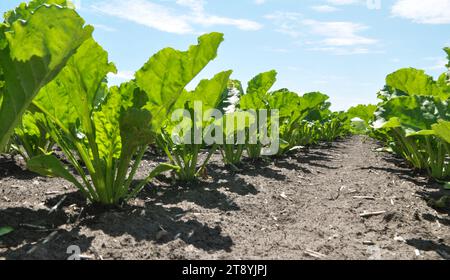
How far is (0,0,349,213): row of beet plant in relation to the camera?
121 cm

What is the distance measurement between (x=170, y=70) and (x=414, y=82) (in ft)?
6.08

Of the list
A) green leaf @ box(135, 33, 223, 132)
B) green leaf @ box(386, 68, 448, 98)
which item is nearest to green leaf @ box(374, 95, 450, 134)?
green leaf @ box(386, 68, 448, 98)

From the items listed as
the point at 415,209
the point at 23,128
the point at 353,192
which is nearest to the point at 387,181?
the point at 353,192

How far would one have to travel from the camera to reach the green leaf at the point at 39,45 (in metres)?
1.20

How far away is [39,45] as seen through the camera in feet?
3.92

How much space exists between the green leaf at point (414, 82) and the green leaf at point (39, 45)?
87.3 inches

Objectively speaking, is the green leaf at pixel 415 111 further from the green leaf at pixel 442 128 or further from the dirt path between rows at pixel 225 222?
the dirt path between rows at pixel 225 222

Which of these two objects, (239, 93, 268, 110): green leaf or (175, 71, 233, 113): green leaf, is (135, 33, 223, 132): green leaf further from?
(239, 93, 268, 110): green leaf

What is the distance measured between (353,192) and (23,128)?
2.25 metres

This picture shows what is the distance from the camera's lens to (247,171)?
339cm

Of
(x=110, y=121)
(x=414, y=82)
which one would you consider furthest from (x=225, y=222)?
(x=414, y=82)

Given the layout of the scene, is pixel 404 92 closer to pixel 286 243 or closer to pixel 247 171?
pixel 247 171

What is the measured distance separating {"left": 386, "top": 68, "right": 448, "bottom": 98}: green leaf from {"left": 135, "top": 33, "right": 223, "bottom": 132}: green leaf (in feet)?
5.26

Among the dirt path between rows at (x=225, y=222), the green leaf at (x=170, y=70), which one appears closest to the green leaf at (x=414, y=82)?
the dirt path between rows at (x=225, y=222)
